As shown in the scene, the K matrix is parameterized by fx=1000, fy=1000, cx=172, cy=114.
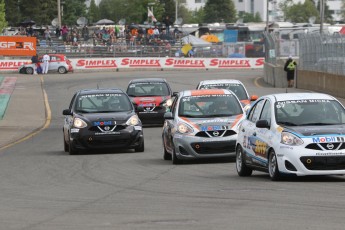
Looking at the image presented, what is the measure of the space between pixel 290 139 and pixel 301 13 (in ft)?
505

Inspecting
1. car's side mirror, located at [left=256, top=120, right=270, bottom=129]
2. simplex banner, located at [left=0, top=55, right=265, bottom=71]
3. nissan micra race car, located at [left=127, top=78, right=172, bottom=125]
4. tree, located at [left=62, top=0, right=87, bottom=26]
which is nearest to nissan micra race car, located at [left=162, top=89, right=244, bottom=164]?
car's side mirror, located at [left=256, top=120, right=270, bottom=129]

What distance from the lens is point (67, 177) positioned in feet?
55.4

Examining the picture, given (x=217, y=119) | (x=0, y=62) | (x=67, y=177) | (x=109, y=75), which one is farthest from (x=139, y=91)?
(x=0, y=62)

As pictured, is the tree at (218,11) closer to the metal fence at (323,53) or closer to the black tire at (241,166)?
the metal fence at (323,53)

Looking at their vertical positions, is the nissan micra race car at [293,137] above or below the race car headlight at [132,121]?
above

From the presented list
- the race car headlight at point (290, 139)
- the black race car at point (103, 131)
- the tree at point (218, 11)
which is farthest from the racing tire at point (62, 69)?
the tree at point (218, 11)

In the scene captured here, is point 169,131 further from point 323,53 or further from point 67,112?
point 323,53

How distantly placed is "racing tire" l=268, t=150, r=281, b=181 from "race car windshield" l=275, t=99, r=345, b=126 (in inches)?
21.5

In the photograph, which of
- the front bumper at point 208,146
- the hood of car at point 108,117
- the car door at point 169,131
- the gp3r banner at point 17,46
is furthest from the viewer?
the gp3r banner at point 17,46

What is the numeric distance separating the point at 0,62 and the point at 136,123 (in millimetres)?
52153

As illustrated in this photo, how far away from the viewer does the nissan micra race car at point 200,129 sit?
62.3 ft

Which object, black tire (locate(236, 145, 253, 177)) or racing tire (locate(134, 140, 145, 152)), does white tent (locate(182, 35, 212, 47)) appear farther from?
black tire (locate(236, 145, 253, 177))

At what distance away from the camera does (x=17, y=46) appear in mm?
74812

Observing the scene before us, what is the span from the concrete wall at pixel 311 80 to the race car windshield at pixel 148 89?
1124cm
